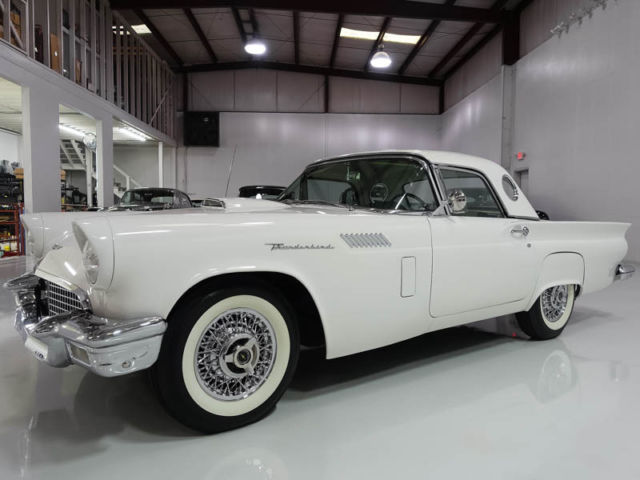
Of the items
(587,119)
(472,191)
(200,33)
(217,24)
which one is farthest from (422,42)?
(472,191)

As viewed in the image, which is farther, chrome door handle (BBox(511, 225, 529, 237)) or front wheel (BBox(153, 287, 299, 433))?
chrome door handle (BBox(511, 225, 529, 237))

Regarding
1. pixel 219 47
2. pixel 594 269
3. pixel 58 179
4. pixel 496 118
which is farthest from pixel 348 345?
pixel 219 47

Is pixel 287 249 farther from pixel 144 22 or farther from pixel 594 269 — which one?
pixel 144 22

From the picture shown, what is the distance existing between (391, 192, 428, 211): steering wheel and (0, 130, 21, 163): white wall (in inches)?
719

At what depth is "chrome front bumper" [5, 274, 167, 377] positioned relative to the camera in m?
1.71

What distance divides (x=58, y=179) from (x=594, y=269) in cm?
946

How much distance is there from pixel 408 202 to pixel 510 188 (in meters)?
1.17

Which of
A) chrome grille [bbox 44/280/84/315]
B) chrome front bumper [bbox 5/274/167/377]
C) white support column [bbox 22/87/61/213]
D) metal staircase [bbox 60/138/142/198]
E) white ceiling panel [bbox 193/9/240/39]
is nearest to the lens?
chrome front bumper [bbox 5/274/167/377]

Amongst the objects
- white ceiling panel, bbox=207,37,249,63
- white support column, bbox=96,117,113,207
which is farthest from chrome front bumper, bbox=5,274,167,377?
white ceiling panel, bbox=207,37,249,63

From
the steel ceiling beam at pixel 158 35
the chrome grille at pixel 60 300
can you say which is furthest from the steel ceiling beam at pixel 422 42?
the chrome grille at pixel 60 300

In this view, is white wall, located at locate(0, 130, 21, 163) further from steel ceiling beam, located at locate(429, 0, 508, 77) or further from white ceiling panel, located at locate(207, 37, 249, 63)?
steel ceiling beam, located at locate(429, 0, 508, 77)

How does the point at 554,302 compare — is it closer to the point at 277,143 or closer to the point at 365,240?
the point at 365,240

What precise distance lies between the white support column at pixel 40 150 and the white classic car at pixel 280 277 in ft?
21.0

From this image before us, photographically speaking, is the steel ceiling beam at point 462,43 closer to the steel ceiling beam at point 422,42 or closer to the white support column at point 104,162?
the steel ceiling beam at point 422,42
